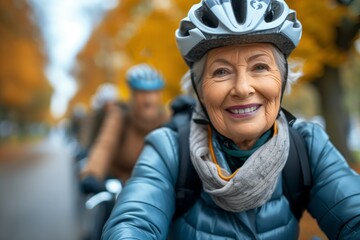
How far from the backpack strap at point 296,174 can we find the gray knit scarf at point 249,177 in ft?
0.34

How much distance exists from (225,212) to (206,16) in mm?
925

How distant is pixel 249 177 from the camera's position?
170cm

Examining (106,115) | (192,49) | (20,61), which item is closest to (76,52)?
(20,61)

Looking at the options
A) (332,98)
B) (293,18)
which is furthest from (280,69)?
(332,98)

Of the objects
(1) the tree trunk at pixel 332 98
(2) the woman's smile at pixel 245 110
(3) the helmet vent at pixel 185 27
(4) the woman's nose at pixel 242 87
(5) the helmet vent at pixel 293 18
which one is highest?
(3) the helmet vent at pixel 185 27

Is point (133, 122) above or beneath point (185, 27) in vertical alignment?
beneath

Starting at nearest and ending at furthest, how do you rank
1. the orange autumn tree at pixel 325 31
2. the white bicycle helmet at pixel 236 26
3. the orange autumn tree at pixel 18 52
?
the white bicycle helmet at pixel 236 26, the orange autumn tree at pixel 325 31, the orange autumn tree at pixel 18 52

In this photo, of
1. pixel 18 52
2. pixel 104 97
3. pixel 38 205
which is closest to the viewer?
pixel 104 97

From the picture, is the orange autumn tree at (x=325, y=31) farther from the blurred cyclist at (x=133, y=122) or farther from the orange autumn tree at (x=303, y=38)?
the blurred cyclist at (x=133, y=122)

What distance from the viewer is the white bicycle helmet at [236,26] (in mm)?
1696

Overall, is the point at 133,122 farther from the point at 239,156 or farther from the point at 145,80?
the point at 239,156

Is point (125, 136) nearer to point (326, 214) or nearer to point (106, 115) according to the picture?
point (106, 115)

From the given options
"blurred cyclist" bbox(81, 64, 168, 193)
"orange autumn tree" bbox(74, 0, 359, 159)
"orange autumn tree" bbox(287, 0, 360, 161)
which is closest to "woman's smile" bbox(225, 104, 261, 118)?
"orange autumn tree" bbox(74, 0, 359, 159)

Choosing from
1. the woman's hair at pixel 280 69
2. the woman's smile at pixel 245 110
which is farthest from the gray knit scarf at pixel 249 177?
the woman's hair at pixel 280 69
